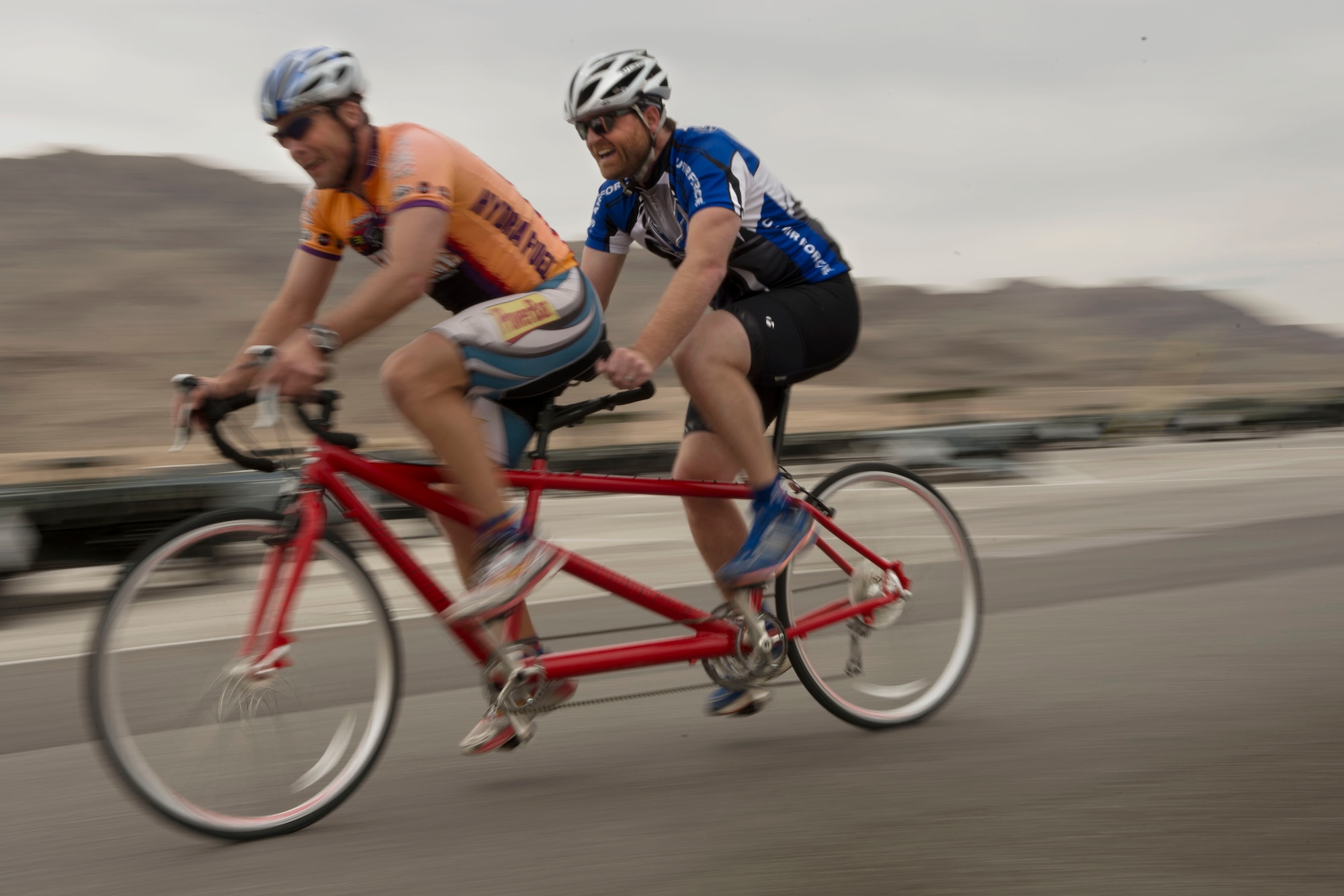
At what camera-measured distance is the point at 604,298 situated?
4.75m

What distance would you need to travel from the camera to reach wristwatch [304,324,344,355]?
3.74 metres

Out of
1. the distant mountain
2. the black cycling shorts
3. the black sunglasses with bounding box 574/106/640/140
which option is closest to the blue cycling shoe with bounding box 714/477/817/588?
the black cycling shorts

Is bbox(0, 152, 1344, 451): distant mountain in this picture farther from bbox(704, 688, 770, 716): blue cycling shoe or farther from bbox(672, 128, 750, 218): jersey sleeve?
bbox(672, 128, 750, 218): jersey sleeve

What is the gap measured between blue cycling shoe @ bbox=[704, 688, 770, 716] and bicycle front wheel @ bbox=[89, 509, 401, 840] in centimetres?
134

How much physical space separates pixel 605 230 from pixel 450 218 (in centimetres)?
89

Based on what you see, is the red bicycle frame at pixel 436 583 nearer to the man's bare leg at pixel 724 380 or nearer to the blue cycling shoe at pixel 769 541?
the blue cycling shoe at pixel 769 541

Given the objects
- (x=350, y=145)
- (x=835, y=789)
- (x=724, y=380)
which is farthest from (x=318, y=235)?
(x=835, y=789)

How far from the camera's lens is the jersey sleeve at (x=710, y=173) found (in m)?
4.30

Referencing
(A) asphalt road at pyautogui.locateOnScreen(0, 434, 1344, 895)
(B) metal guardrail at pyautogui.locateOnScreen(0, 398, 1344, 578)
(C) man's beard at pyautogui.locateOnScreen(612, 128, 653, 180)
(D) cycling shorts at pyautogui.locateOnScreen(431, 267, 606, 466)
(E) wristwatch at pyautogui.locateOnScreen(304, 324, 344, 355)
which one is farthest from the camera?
(B) metal guardrail at pyautogui.locateOnScreen(0, 398, 1344, 578)

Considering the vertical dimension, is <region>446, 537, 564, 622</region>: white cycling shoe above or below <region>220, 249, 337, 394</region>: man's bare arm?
below

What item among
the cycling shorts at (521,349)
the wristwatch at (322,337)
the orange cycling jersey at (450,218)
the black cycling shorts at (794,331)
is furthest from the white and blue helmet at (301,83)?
the black cycling shorts at (794,331)

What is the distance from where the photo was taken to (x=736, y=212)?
14.1ft

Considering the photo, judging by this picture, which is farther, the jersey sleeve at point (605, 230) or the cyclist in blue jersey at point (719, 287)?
the jersey sleeve at point (605, 230)

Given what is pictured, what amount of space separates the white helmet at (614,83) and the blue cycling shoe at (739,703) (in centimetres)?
206
